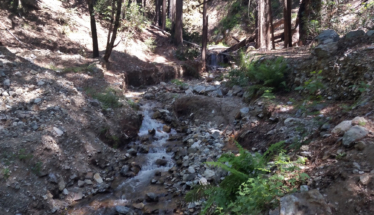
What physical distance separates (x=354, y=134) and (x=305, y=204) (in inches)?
54.9

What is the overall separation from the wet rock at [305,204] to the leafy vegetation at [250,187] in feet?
0.73

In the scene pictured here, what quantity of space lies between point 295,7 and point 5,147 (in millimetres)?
20649

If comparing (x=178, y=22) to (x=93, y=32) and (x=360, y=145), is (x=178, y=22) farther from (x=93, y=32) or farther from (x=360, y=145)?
(x=360, y=145)

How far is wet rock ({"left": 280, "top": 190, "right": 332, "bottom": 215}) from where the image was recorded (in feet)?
8.94

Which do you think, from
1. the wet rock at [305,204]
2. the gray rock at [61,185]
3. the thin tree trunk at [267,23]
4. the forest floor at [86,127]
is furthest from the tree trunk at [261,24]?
the wet rock at [305,204]

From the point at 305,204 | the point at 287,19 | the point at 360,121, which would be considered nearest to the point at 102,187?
the point at 305,204

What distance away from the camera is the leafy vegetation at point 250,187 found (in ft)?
10.5

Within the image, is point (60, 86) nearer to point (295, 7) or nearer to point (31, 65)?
point (31, 65)

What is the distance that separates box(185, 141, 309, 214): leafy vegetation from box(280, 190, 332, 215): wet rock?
222 millimetres

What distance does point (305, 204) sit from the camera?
2.79m

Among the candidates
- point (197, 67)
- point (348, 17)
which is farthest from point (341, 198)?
point (197, 67)

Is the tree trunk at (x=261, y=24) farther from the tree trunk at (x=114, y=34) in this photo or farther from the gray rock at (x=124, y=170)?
the gray rock at (x=124, y=170)

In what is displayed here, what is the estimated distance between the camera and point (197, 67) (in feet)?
50.1

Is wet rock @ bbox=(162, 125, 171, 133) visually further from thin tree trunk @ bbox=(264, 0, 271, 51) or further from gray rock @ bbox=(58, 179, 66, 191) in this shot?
thin tree trunk @ bbox=(264, 0, 271, 51)
